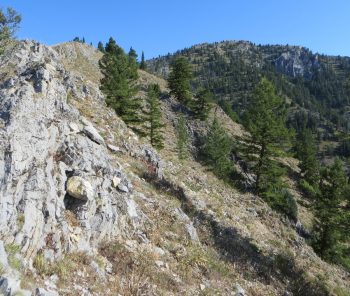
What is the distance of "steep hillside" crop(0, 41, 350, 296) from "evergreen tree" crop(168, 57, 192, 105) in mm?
51242

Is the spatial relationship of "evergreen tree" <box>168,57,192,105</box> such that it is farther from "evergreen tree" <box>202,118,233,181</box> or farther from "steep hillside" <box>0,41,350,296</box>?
"steep hillside" <box>0,41,350,296</box>

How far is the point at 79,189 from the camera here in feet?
38.2

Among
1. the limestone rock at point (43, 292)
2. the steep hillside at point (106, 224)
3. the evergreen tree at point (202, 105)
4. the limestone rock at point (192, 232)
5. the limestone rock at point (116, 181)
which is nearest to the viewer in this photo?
the limestone rock at point (43, 292)

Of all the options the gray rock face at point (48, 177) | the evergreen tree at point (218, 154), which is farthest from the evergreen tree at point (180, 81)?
the gray rock face at point (48, 177)

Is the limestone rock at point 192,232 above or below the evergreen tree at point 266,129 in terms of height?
below

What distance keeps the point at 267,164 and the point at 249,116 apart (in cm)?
503

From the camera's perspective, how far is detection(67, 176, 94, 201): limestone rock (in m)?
11.6

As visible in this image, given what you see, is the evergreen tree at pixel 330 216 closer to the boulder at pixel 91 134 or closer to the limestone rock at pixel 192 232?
the limestone rock at pixel 192 232

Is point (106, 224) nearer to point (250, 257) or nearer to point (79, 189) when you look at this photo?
point (79, 189)

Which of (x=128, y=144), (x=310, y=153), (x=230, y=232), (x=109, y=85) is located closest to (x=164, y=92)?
(x=310, y=153)

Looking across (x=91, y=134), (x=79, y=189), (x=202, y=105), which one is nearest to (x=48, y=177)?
(x=79, y=189)

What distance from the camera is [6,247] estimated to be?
27.5 feet

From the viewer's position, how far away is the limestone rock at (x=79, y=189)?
37.9 feet

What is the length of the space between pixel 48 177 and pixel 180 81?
63.7 metres
